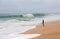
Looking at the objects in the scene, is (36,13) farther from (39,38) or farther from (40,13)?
(39,38)

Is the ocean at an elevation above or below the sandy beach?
above

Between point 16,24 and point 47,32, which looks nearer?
point 47,32

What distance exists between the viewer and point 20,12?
21.5 metres

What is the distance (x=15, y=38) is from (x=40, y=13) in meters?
15.4

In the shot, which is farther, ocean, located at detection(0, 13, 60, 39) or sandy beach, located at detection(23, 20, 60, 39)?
ocean, located at detection(0, 13, 60, 39)

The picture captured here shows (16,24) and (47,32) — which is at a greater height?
(16,24)

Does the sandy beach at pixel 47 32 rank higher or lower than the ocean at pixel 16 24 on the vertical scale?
lower

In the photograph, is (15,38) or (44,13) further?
(44,13)

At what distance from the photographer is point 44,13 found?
2175cm

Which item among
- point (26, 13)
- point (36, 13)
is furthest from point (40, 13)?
point (26, 13)

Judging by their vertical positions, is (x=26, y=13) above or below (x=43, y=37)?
above

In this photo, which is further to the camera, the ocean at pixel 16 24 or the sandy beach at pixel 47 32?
the ocean at pixel 16 24

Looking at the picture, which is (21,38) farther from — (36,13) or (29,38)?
(36,13)

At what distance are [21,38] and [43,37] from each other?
0.86 m
